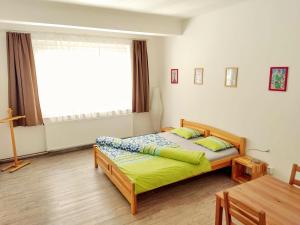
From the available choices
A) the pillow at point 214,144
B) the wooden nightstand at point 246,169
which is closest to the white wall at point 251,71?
the wooden nightstand at point 246,169

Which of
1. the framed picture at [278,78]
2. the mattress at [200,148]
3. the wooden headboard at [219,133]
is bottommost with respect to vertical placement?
the mattress at [200,148]

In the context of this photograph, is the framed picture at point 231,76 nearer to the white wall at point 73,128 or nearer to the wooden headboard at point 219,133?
the wooden headboard at point 219,133

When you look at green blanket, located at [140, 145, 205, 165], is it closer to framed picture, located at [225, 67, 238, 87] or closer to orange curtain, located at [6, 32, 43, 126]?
framed picture, located at [225, 67, 238, 87]

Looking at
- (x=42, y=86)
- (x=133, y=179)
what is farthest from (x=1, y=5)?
(x=133, y=179)

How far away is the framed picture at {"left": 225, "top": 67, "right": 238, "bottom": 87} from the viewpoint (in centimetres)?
350

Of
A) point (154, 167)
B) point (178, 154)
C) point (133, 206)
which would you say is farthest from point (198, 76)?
point (133, 206)

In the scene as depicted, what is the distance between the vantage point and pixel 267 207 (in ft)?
5.43

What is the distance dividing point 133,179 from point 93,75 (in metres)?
2.79

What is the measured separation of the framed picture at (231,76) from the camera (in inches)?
138

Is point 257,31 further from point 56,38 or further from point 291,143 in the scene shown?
point 56,38

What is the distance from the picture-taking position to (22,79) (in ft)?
12.8

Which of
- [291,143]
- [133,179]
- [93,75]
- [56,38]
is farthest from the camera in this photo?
[93,75]

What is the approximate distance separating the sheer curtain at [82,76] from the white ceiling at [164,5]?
1165 millimetres

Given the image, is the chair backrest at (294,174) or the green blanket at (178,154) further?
the green blanket at (178,154)
